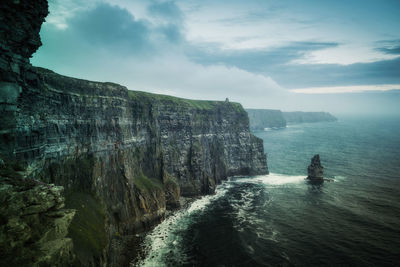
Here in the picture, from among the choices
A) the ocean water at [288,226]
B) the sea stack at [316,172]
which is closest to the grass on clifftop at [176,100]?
the ocean water at [288,226]

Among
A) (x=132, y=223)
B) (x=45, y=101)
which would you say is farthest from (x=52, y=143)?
(x=132, y=223)

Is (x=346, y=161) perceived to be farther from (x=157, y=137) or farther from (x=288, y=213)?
(x=157, y=137)

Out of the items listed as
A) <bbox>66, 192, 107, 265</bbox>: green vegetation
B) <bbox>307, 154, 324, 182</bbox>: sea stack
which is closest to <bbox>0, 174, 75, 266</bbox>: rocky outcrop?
<bbox>66, 192, 107, 265</bbox>: green vegetation

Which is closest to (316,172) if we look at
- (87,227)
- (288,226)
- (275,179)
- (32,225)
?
(275,179)

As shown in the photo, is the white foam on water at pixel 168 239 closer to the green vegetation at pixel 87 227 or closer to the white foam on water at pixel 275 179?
the green vegetation at pixel 87 227

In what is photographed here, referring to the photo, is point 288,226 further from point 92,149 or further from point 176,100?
point 176,100

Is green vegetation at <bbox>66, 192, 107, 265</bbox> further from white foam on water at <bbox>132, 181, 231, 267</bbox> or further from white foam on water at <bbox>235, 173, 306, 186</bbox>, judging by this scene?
white foam on water at <bbox>235, 173, 306, 186</bbox>
